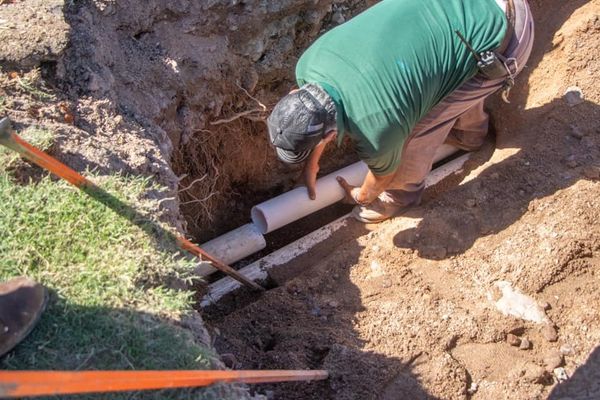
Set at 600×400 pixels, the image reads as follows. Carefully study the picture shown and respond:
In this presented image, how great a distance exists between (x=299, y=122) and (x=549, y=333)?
1.94 meters

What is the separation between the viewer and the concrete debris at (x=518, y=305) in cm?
334

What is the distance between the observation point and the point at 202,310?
11.4 ft

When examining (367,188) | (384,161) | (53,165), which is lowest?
(367,188)

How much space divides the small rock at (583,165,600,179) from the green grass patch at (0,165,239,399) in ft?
9.47

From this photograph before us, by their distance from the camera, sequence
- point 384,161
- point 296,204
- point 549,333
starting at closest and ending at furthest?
point 384,161 < point 549,333 < point 296,204

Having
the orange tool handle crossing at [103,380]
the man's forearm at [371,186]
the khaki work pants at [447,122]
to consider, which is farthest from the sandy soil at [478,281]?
the orange tool handle crossing at [103,380]

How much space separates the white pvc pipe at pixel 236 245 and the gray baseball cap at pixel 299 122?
3.77 feet

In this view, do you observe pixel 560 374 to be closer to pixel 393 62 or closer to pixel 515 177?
pixel 515 177

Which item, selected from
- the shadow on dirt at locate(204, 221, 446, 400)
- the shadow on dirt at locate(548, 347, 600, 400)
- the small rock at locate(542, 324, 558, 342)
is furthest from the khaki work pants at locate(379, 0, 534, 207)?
the shadow on dirt at locate(548, 347, 600, 400)

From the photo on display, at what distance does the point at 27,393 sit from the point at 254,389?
1467 mm

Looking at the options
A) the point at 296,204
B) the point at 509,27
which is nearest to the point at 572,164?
the point at 509,27

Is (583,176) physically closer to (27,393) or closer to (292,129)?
(292,129)

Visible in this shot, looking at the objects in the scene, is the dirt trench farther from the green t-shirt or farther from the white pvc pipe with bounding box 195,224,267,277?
the green t-shirt

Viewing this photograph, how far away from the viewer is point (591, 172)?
12.7 ft
